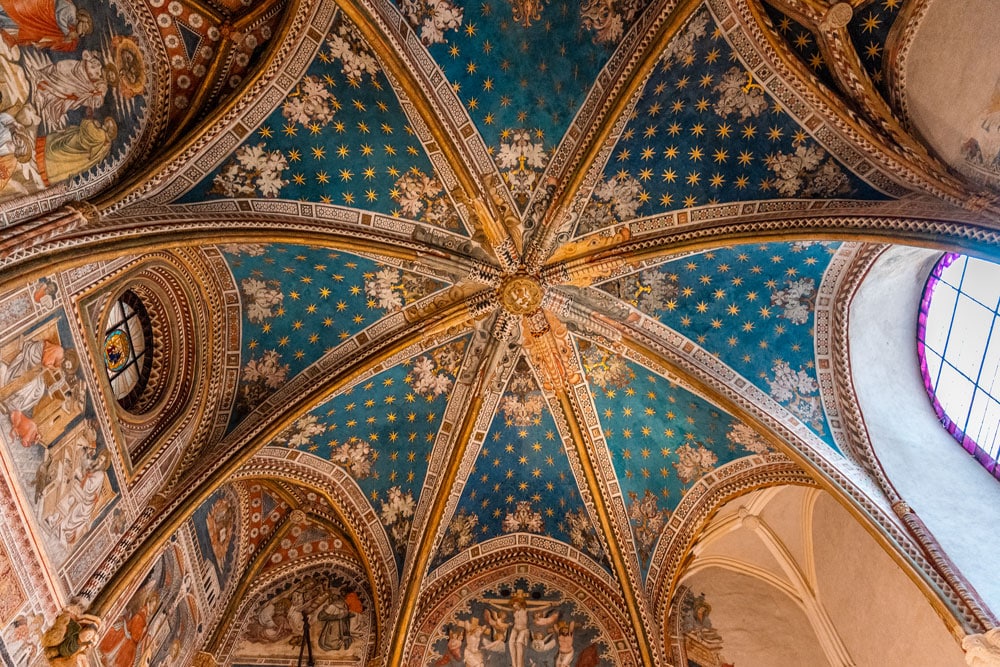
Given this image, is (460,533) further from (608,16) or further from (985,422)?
(608,16)

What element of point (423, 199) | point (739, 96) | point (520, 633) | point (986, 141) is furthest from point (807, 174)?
point (520, 633)

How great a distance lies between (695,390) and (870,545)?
352 centimetres

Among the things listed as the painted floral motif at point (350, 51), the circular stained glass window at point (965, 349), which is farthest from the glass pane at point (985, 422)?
the painted floral motif at point (350, 51)

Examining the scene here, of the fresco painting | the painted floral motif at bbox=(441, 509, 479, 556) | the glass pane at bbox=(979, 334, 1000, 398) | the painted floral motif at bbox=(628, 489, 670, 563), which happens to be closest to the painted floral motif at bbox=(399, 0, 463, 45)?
the fresco painting

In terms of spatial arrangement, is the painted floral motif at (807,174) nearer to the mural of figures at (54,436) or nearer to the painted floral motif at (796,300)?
the painted floral motif at (796,300)

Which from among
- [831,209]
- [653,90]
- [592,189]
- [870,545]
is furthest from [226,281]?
[870,545]

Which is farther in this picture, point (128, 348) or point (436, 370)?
point (436, 370)

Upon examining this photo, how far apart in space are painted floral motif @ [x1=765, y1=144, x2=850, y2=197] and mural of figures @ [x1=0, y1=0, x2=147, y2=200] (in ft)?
28.8

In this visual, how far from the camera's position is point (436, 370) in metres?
13.3

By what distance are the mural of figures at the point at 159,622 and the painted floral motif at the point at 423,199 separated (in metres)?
6.24

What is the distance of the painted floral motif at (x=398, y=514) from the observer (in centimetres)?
1342

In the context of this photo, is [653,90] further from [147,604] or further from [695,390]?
[147,604]

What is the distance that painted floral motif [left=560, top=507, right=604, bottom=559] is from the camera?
13.6 metres

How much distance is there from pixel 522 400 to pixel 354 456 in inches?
121
